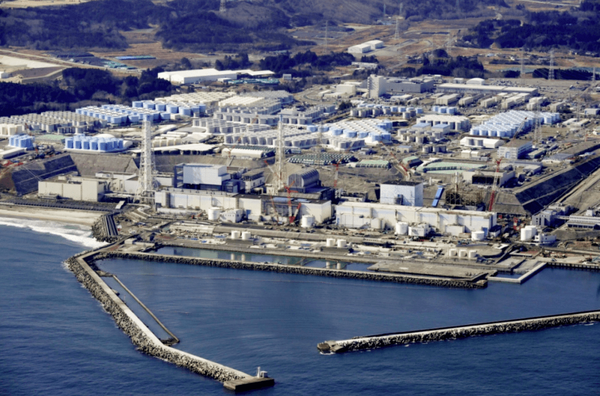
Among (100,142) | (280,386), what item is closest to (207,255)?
(280,386)

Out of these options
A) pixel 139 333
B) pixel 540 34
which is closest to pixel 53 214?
pixel 139 333

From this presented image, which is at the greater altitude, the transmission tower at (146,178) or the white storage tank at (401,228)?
the transmission tower at (146,178)

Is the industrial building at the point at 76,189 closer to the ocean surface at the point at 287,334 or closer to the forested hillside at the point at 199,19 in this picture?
the ocean surface at the point at 287,334

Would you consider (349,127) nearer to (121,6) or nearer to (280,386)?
(280,386)

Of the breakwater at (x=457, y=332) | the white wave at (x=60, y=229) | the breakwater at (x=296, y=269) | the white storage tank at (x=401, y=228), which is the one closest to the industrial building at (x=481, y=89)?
the white storage tank at (x=401, y=228)

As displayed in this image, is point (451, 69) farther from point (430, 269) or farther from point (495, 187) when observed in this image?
point (430, 269)

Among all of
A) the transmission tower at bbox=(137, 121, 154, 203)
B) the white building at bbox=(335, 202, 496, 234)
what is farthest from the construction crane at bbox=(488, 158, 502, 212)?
the transmission tower at bbox=(137, 121, 154, 203)

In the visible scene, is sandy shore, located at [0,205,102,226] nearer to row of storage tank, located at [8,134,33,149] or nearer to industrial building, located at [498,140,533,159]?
row of storage tank, located at [8,134,33,149]
